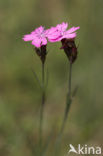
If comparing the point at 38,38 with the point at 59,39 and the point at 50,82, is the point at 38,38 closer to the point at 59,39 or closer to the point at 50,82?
the point at 59,39

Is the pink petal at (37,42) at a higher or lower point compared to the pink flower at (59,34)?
lower

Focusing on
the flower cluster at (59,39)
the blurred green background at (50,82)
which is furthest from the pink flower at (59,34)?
the blurred green background at (50,82)

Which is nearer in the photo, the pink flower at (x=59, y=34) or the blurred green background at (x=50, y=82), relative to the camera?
the pink flower at (x=59, y=34)

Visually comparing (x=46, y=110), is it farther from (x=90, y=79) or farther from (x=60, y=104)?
(x=90, y=79)

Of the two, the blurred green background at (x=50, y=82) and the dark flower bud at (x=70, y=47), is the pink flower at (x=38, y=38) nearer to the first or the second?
the dark flower bud at (x=70, y=47)

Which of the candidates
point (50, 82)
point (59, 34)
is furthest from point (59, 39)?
point (50, 82)

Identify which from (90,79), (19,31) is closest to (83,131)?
(90,79)

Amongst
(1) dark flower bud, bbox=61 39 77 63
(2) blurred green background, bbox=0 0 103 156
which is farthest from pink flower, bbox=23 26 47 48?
(2) blurred green background, bbox=0 0 103 156

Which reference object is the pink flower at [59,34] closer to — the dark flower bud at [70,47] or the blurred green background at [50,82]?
the dark flower bud at [70,47]

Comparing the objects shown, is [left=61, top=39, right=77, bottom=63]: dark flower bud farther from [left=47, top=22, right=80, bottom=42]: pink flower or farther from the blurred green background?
the blurred green background
